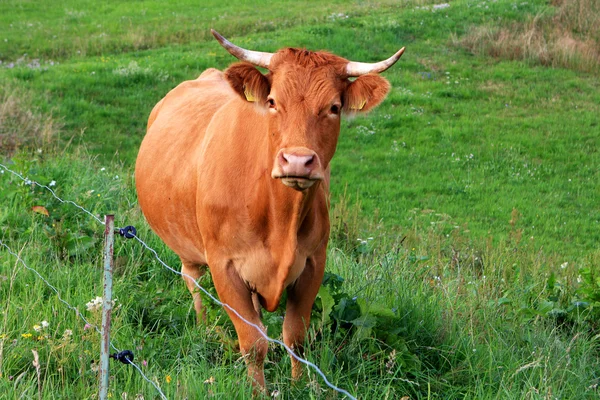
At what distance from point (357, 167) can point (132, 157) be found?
3990mm

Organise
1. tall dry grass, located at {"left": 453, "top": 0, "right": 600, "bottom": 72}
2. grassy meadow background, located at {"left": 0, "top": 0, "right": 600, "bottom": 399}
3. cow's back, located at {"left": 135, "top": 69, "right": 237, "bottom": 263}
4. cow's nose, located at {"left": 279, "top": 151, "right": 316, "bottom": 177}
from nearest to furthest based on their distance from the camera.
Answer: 1. cow's nose, located at {"left": 279, "top": 151, "right": 316, "bottom": 177}
2. grassy meadow background, located at {"left": 0, "top": 0, "right": 600, "bottom": 399}
3. cow's back, located at {"left": 135, "top": 69, "right": 237, "bottom": 263}
4. tall dry grass, located at {"left": 453, "top": 0, "right": 600, "bottom": 72}

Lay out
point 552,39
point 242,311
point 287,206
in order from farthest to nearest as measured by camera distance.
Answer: point 552,39 < point 242,311 < point 287,206

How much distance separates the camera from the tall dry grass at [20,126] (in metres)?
11.5

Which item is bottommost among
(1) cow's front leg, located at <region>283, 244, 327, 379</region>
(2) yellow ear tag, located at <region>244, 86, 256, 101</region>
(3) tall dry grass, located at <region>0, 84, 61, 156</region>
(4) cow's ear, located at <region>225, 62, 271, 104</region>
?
(3) tall dry grass, located at <region>0, 84, 61, 156</region>

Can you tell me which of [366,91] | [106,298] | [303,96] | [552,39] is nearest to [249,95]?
[303,96]

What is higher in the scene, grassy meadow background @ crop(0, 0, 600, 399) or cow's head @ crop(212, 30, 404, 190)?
cow's head @ crop(212, 30, 404, 190)

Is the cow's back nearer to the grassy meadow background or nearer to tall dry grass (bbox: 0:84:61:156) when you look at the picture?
the grassy meadow background

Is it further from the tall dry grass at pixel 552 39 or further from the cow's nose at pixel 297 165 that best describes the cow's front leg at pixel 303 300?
the tall dry grass at pixel 552 39

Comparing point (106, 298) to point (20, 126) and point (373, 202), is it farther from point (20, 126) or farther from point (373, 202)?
point (20, 126)

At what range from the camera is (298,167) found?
366cm

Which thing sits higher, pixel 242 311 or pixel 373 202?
pixel 242 311

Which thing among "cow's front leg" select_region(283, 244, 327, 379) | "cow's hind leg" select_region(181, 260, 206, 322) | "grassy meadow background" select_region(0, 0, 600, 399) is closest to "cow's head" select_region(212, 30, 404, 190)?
"cow's front leg" select_region(283, 244, 327, 379)

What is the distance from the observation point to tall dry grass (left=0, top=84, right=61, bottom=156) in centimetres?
1150

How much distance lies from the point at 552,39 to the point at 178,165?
1649cm
